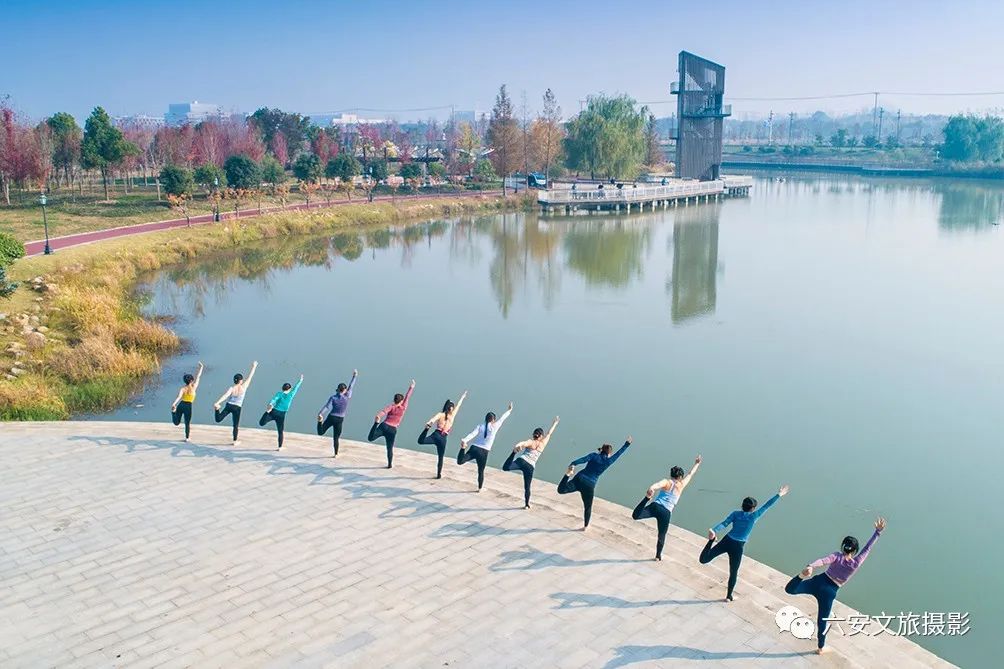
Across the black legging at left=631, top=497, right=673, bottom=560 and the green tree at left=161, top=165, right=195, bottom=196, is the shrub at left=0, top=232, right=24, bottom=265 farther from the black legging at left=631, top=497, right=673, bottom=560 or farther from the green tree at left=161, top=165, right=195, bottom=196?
the black legging at left=631, top=497, right=673, bottom=560

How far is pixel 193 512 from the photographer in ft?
30.6

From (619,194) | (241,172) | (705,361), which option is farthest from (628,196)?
(705,361)

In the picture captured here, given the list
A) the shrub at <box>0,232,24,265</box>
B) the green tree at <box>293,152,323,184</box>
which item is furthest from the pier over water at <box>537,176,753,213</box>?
the shrub at <box>0,232,24,265</box>

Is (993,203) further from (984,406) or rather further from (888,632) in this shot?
(888,632)

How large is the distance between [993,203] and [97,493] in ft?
209

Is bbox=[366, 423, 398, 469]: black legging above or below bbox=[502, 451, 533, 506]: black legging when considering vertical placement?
above

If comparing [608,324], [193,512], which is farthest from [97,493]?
[608,324]

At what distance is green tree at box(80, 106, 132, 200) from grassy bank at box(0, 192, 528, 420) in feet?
31.2

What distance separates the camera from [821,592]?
6.61 m

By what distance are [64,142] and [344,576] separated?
1551 inches

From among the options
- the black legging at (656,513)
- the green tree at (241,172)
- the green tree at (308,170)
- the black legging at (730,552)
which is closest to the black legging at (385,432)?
the black legging at (656,513)

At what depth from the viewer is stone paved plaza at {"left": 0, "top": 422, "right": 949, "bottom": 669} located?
684 cm

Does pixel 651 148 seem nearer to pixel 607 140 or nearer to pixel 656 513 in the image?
pixel 607 140

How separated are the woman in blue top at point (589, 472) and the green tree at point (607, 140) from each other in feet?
164
